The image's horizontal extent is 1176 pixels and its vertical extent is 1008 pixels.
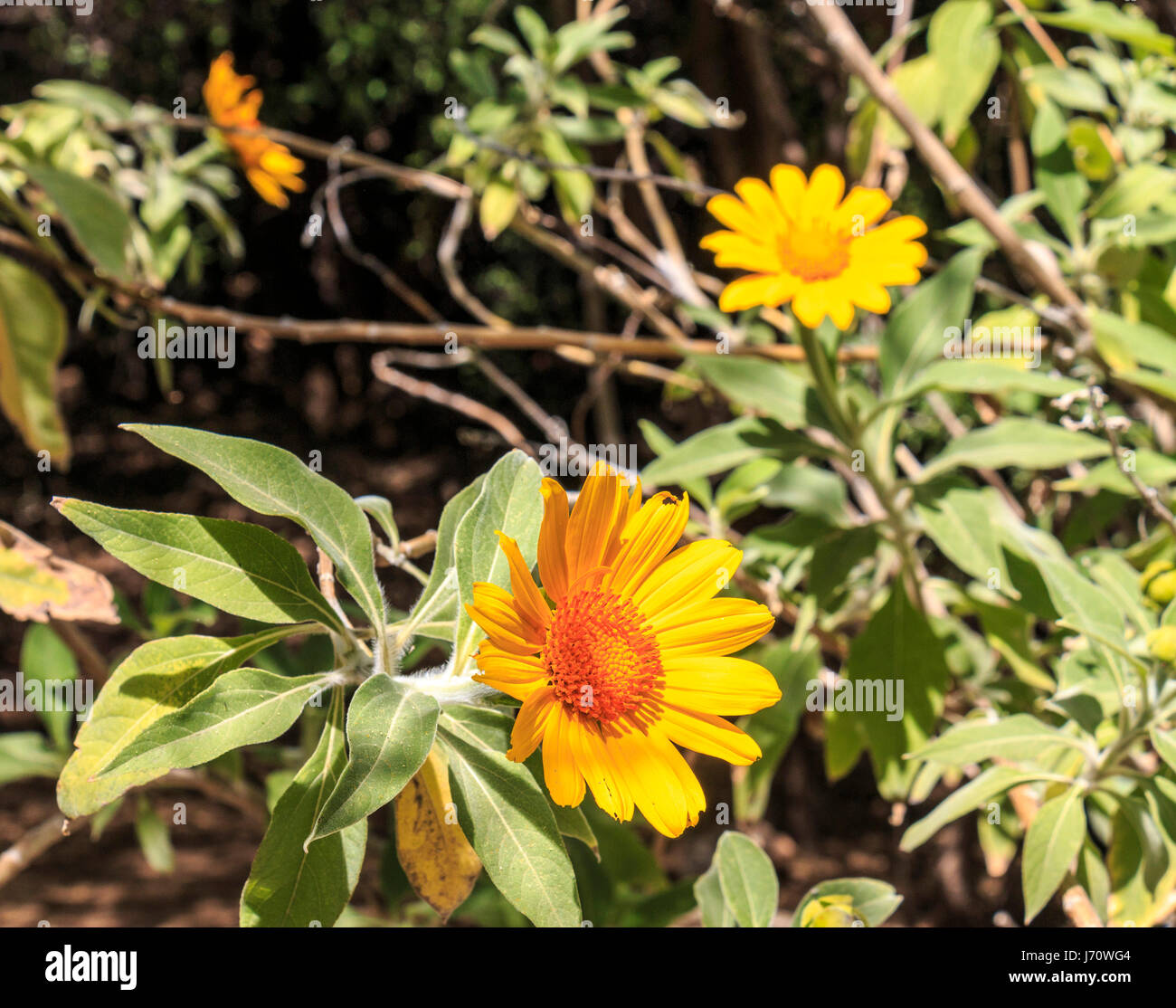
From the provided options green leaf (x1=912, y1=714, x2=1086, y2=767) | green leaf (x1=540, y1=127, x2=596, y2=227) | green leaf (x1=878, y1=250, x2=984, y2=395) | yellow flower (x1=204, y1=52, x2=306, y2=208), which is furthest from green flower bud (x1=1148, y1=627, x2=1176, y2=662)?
yellow flower (x1=204, y1=52, x2=306, y2=208)

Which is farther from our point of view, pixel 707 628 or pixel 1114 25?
pixel 1114 25

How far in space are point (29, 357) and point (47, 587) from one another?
1.59 feet

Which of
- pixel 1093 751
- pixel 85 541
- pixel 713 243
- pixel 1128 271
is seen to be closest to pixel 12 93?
pixel 85 541

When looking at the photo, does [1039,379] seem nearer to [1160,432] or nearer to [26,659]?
[1160,432]

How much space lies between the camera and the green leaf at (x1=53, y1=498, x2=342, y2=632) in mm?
542

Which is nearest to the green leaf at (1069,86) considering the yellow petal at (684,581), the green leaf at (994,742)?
the green leaf at (994,742)

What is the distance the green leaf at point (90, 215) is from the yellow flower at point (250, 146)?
68 cm

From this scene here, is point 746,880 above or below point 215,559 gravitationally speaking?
below

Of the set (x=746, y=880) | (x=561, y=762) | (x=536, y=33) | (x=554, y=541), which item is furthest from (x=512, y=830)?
(x=536, y=33)

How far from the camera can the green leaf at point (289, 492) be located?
1.71 ft

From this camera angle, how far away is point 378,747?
0.48 meters

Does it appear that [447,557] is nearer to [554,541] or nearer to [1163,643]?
[554,541]

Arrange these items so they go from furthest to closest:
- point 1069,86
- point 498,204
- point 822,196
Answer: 1. point 498,204
2. point 1069,86
3. point 822,196
